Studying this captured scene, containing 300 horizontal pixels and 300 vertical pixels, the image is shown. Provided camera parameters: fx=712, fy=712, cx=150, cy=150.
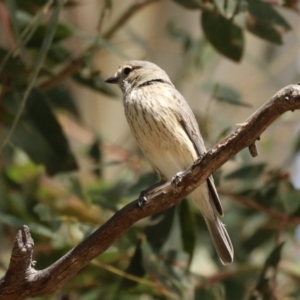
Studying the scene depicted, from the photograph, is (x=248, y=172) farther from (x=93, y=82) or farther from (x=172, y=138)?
(x=93, y=82)

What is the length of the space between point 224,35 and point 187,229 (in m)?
0.56

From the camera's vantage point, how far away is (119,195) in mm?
2352

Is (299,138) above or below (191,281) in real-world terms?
above

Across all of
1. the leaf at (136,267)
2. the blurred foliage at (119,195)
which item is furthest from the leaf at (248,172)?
the leaf at (136,267)

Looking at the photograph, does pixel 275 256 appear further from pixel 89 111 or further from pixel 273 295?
pixel 89 111

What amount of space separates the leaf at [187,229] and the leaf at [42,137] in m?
0.40

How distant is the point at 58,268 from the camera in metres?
1.48

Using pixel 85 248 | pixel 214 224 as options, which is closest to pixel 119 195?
pixel 214 224

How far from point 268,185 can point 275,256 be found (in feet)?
0.94

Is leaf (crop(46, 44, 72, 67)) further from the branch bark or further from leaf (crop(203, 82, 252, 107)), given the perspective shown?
the branch bark

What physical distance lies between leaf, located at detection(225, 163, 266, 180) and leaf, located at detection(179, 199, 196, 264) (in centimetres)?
30

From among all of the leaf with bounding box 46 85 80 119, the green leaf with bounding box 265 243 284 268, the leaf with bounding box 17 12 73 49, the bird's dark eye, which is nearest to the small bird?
the green leaf with bounding box 265 243 284 268

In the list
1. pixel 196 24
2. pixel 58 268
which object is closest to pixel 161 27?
pixel 196 24

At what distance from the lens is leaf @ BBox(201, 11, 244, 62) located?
80.5 inches
